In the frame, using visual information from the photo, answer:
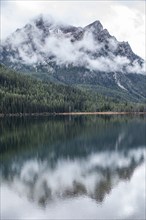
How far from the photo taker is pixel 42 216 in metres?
49.5

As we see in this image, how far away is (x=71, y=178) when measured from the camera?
71562mm

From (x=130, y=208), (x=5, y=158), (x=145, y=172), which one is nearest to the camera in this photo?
(x=130, y=208)

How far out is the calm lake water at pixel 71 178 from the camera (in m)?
52.1

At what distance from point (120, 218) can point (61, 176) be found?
1034 inches

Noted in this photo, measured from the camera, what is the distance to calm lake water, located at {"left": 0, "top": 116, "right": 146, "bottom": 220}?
52094 mm

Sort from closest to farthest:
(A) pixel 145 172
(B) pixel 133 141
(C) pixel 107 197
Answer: (C) pixel 107 197, (A) pixel 145 172, (B) pixel 133 141

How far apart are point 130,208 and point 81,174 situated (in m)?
23.4

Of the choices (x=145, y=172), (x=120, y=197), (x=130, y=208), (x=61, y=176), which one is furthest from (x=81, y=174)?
(x=130, y=208)

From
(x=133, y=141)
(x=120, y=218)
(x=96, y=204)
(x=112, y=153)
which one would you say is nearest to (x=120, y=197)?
(x=96, y=204)

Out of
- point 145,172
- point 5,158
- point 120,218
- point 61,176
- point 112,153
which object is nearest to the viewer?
point 120,218

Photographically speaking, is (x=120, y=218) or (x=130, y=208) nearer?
(x=120, y=218)

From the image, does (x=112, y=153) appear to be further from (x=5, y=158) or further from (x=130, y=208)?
(x=130, y=208)

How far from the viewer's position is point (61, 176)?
7394 cm

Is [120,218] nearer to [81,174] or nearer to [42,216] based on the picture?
[42,216]
